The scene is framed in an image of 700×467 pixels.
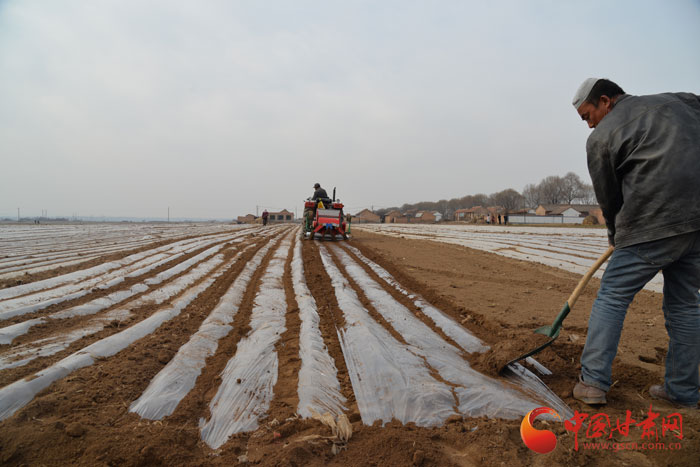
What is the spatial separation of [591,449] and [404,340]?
159 centimetres

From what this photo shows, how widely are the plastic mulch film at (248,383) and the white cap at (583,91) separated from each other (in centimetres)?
260

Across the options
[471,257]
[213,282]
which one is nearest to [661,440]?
[213,282]

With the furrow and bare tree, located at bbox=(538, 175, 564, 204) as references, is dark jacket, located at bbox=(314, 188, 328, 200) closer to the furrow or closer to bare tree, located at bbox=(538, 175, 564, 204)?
the furrow

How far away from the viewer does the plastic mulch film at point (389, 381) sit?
1.79 m

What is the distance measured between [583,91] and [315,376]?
8.11 feet

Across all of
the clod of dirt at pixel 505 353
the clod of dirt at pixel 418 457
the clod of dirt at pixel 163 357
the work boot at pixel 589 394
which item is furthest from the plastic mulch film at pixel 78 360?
the work boot at pixel 589 394

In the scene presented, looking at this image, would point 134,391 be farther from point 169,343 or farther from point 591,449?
point 591,449

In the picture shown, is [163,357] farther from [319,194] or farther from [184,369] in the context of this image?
[319,194]

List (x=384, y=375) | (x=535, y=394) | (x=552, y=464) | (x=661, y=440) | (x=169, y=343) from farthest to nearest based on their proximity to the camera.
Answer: (x=169, y=343) → (x=384, y=375) → (x=535, y=394) → (x=661, y=440) → (x=552, y=464)

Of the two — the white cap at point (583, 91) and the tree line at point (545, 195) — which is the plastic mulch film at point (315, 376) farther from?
the tree line at point (545, 195)

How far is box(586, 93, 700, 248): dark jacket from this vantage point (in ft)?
5.48

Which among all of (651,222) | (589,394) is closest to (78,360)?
(589,394)

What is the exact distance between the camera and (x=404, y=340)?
9.63ft

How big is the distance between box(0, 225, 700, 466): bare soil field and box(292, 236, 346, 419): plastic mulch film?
0.01 metres
